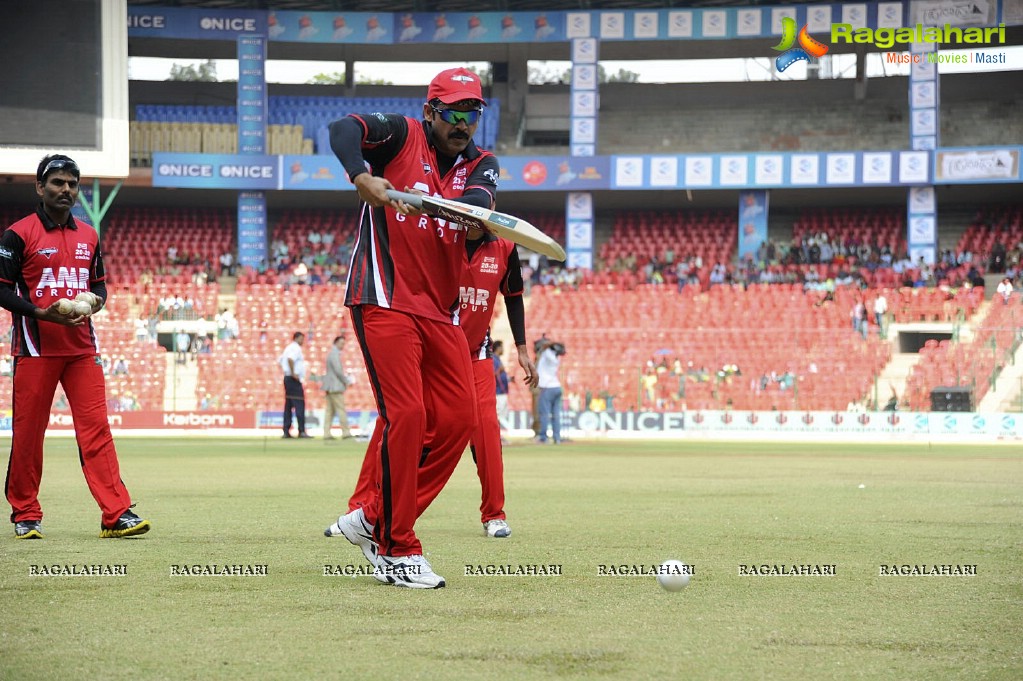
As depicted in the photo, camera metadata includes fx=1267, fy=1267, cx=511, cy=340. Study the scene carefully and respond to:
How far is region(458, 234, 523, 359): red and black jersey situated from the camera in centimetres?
886

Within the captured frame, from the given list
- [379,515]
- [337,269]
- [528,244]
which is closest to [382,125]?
[528,244]

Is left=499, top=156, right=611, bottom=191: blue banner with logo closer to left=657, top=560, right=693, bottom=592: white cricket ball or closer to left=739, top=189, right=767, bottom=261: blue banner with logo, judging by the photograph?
left=739, top=189, right=767, bottom=261: blue banner with logo

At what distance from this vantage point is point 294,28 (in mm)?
43688

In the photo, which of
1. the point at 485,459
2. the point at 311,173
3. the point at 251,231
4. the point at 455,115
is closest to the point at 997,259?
the point at 311,173

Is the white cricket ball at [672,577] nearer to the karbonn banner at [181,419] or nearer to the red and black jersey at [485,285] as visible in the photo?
the red and black jersey at [485,285]

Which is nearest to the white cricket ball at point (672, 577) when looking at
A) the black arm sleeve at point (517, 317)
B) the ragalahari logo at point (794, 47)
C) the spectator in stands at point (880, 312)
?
the black arm sleeve at point (517, 317)

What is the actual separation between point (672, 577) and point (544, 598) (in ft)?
1.91

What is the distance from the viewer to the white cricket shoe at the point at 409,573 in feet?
18.6

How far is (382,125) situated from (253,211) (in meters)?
38.6

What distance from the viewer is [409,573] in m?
5.72

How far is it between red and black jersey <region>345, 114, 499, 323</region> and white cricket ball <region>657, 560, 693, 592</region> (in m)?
1.57

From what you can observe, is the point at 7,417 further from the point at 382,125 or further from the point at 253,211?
the point at 382,125

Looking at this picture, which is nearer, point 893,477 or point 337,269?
point 893,477

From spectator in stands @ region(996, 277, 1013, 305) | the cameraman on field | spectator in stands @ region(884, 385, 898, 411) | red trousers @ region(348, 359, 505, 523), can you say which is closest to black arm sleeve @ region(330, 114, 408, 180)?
red trousers @ region(348, 359, 505, 523)
